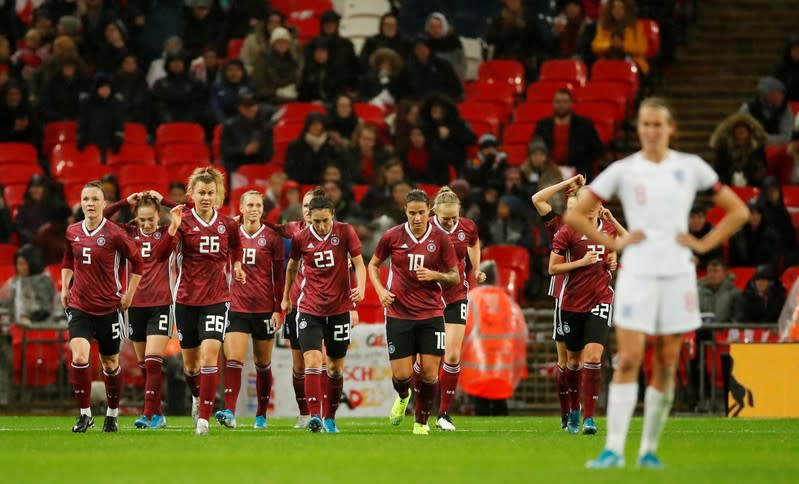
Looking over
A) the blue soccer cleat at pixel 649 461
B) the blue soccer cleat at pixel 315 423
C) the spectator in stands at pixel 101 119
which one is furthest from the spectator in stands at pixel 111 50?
the blue soccer cleat at pixel 649 461

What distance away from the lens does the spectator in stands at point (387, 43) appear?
27438mm

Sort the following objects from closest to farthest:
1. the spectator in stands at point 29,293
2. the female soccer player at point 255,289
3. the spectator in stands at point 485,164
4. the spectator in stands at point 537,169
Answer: the female soccer player at point 255,289 < the spectator in stands at point 29,293 < the spectator in stands at point 537,169 < the spectator in stands at point 485,164

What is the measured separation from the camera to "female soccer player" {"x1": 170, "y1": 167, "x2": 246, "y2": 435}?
15.7m

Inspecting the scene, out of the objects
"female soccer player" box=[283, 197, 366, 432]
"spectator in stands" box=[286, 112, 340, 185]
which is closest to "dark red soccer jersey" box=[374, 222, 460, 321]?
"female soccer player" box=[283, 197, 366, 432]

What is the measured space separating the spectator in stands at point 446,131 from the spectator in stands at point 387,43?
7.40 feet

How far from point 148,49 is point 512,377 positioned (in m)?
11.9

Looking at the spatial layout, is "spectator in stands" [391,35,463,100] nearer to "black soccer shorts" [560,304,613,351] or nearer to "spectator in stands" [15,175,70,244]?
"spectator in stands" [15,175,70,244]

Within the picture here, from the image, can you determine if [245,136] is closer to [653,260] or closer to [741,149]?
[741,149]

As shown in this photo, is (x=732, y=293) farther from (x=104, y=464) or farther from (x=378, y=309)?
(x=104, y=464)

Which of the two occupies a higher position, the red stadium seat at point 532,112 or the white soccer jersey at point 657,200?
the red stadium seat at point 532,112

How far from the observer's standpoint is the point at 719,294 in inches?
867

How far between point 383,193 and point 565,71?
15.2 feet

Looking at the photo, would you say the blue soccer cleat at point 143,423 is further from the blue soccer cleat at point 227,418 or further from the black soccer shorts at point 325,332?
the black soccer shorts at point 325,332

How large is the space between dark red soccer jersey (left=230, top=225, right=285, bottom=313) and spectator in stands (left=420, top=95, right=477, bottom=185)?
8.02m
